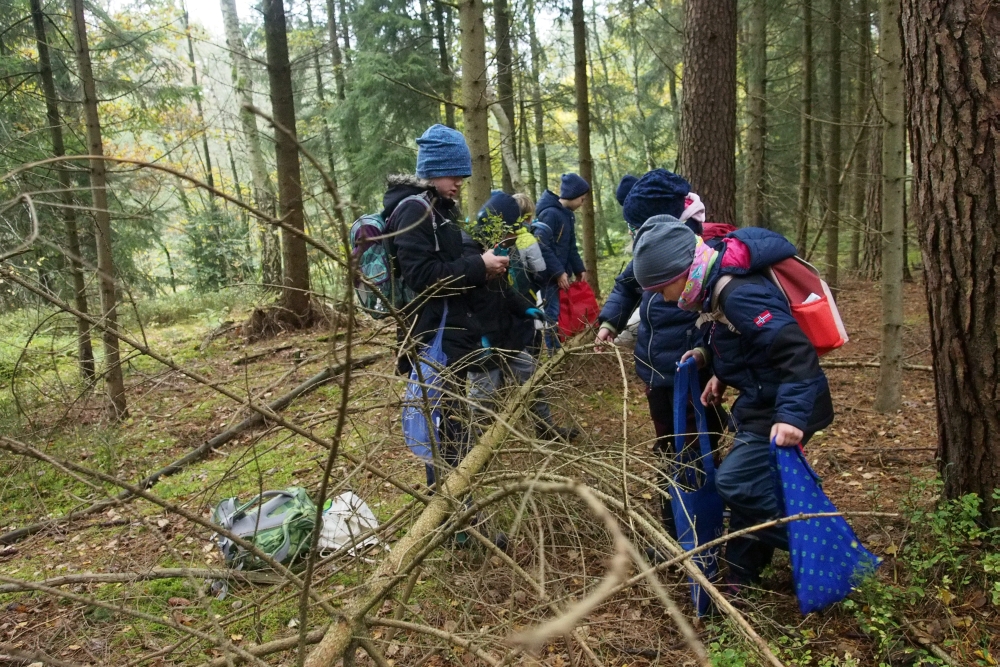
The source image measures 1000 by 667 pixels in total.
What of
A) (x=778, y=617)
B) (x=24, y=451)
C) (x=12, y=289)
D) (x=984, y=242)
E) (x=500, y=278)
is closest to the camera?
(x=24, y=451)

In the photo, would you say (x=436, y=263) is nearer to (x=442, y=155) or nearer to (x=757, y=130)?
(x=442, y=155)

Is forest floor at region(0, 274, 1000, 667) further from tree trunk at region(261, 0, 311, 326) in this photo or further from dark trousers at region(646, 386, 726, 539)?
tree trunk at region(261, 0, 311, 326)

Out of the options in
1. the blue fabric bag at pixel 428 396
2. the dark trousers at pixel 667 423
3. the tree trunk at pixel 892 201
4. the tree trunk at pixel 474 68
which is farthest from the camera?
the tree trunk at pixel 474 68

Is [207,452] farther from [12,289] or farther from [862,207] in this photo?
[862,207]

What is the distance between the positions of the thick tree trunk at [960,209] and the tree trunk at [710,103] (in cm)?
282

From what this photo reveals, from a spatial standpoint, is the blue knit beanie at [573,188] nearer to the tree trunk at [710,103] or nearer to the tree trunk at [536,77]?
the tree trunk at [710,103]

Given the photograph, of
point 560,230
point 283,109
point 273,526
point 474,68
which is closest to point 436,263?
point 273,526

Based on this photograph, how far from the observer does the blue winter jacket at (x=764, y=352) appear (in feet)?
7.89

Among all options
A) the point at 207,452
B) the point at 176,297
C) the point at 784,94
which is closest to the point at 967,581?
the point at 207,452

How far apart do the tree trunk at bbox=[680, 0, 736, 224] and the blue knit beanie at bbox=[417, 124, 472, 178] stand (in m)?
2.86

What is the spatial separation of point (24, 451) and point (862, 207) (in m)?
14.4

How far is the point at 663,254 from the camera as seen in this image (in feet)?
8.51

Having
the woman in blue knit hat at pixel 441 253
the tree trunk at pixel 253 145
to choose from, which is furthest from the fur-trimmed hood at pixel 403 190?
the tree trunk at pixel 253 145

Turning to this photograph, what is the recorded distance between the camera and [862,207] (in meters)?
12.7
